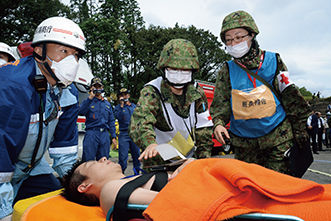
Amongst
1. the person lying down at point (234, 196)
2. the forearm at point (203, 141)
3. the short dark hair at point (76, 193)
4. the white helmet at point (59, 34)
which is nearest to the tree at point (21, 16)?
the white helmet at point (59, 34)

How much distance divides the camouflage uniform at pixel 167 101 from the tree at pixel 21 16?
58.2ft

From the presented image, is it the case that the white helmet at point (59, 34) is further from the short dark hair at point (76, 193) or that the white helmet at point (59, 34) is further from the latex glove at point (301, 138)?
the latex glove at point (301, 138)

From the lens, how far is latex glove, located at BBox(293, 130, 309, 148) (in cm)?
239

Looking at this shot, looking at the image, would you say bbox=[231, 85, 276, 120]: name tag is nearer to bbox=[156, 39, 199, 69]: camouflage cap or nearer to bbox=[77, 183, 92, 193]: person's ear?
bbox=[156, 39, 199, 69]: camouflage cap

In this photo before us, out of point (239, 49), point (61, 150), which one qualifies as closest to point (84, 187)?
point (61, 150)

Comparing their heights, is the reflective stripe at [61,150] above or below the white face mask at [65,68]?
below

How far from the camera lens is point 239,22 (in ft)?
8.28

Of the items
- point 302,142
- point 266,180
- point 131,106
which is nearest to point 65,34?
point 266,180

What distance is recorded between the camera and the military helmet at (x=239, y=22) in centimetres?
253

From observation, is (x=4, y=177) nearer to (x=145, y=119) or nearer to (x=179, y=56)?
(x=145, y=119)

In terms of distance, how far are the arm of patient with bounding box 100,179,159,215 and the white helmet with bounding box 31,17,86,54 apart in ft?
4.81

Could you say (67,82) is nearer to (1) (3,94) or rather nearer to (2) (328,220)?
(1) (3,94)

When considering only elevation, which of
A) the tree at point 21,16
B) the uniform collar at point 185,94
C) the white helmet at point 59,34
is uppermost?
the tree at point 21,16

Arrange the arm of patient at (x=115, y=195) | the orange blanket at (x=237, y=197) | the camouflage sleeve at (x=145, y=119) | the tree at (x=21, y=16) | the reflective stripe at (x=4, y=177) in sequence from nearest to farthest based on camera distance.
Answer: the orange blanket at (x=237, y=197)
the arm of patient at (x=115, y=195)
the reflective stripe at (x=4, y=177)
the camouflage sleeve at (x=145, y=119)
the tree at (x=21, y=16)
